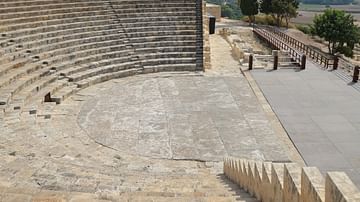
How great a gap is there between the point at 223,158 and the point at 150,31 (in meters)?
10.5

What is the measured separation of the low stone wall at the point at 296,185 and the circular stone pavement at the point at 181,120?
3.42 metres

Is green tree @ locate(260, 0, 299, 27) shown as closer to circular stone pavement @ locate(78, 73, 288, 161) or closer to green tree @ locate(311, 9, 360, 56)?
green tree @ locate(311, 9, 360, 56)

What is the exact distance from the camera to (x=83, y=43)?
17047mm

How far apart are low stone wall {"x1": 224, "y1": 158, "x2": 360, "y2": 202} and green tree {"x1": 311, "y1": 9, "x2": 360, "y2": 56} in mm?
23426

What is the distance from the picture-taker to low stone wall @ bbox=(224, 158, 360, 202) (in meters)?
3.27

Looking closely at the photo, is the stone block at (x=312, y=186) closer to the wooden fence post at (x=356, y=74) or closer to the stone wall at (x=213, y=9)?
the wooden fence post at (x=356, y=74)

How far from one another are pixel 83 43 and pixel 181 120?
676 centimetres

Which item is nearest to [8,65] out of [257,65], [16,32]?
[16,32]

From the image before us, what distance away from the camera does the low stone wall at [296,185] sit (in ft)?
10.7

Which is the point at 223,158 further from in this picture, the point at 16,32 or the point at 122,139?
the point at 16,32

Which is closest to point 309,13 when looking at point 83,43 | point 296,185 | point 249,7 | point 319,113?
point 249,7

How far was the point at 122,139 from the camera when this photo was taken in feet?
34.7

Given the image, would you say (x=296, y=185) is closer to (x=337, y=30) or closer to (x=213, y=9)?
(x=337, y=30)

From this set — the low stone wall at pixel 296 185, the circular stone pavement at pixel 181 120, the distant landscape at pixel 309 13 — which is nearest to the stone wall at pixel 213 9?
the circular stone pavement at pixel 181 120
